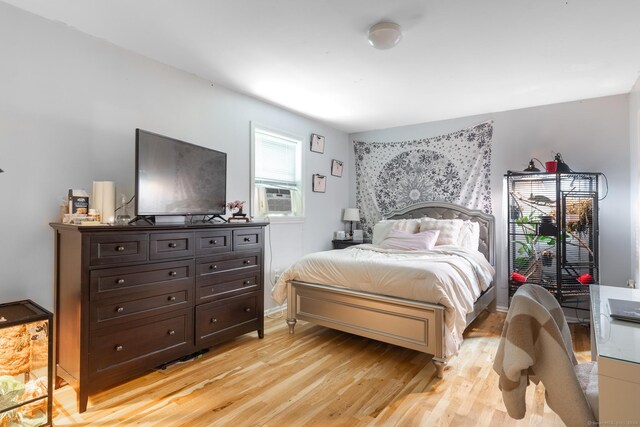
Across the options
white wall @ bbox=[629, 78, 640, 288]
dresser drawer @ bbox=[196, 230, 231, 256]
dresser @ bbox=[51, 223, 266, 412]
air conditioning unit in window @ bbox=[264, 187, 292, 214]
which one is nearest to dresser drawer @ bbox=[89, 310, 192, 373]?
dresser @ bbox=[51, 223, 266, 412]

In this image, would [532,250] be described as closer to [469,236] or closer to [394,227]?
[469,236]

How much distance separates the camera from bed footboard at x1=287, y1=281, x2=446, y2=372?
8.03ft

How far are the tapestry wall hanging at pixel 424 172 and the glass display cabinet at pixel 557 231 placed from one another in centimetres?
52

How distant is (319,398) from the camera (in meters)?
2.13

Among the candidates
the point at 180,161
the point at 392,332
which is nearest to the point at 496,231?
the point at 392,332

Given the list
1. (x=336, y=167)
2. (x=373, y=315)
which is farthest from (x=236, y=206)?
(x=336, y=167)

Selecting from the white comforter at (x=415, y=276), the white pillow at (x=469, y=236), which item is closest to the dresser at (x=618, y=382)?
the white comforter at (x=415, y=276)

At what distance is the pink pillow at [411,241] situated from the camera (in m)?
3.62

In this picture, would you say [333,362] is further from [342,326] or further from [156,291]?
[156,291]

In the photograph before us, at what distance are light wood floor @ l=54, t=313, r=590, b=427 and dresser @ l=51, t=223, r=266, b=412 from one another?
14 cm

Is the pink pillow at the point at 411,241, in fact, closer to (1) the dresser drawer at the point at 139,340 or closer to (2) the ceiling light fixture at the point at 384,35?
(2) the ceiling light fixture at the point at 384,35

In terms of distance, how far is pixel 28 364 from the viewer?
6.08 ft

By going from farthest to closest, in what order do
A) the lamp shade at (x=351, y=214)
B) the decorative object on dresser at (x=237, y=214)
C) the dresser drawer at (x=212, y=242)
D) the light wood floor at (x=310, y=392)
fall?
the lamp shade at (x=351, y=214), the decorative object on dresser at (x=237, y=214), the dresser drawer at (x=212, y=242), the light wood floor at (x=310, y=392)

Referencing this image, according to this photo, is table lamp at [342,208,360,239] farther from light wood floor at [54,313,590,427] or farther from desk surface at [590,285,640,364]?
desk surface at [590,285,640,364]
